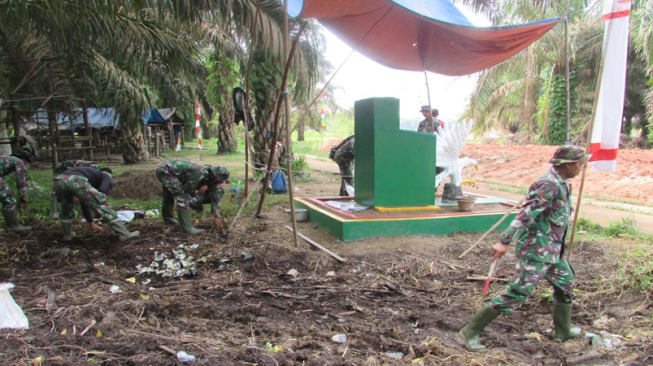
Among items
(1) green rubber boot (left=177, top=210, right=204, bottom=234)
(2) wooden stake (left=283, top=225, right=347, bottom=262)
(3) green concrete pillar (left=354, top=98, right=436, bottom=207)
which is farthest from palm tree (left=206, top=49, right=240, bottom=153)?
(2) wooden stake (left=283, top=225, right=347, bottom=262)

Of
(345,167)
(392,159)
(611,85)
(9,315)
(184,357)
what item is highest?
(611,85)

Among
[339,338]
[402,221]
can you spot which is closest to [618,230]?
[402,221]

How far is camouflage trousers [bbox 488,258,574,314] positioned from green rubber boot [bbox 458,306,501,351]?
0.05 meters

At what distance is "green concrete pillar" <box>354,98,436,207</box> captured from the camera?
6539 millimetres

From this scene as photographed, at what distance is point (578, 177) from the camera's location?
41.2 ft

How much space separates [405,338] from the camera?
11.3 ft

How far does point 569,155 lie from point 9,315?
14.3ft

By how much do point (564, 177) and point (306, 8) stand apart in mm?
3372

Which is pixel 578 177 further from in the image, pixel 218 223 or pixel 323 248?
pixel 218 223

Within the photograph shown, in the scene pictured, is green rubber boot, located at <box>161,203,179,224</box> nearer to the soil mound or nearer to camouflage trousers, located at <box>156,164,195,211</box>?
camouflage trousers, located at <box>156,164,195,211</box>

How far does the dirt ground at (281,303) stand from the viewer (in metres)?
3.12

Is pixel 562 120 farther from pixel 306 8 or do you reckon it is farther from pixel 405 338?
pixel 405 338

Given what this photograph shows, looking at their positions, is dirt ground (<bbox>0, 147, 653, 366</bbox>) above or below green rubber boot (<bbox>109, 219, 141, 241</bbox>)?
below

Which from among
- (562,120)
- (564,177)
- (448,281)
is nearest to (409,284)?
(448,281)
